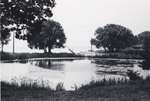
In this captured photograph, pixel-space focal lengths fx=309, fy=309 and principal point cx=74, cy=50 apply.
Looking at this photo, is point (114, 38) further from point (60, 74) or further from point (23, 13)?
point (23, 13)

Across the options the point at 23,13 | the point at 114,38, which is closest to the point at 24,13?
the point at 23,13

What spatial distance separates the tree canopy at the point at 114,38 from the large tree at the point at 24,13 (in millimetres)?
87735

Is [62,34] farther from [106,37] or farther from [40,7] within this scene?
[40,7]

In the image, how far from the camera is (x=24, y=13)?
55.6 feet

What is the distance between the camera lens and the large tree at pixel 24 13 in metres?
16.9

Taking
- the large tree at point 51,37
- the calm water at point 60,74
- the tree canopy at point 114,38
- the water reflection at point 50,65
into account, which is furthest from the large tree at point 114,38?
the calm water at point 60,74

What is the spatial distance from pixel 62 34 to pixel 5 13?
8226 cm

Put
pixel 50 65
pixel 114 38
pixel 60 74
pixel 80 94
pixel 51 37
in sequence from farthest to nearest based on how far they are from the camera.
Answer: pixel 114 38
pixel 51 37
pixel 50 65
pixel 60 74
pixel 80 94

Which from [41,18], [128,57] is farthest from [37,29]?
[128,57]

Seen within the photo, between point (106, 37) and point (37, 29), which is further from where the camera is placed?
point (106, 37)

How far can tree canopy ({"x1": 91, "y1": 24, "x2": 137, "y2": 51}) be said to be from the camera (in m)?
106

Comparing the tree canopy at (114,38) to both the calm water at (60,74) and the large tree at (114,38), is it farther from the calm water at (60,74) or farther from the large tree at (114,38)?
the calm water at (60,74)

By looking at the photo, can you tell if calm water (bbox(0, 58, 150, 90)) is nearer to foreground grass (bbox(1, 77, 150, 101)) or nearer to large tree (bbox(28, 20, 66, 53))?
foreground grass (bbox(1, 77, 150, 101))

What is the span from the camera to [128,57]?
3327 inches
